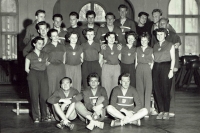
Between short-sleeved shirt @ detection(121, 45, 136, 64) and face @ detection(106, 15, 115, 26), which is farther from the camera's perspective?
face @ detection(106, 15, 115, 26)

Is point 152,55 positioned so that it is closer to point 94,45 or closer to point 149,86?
point 149,86

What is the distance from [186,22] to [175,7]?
1.78ft

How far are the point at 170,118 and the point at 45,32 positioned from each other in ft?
7.89

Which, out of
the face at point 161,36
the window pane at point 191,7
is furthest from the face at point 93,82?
the window pane at point 191,7

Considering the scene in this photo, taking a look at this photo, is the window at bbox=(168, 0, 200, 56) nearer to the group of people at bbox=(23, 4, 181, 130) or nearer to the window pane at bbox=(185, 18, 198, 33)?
the window pane at bbox=(185, 18, 198, 33)

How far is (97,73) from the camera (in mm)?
5777

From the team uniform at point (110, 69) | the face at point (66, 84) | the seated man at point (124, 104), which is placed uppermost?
the team uniform at point (110, 69)

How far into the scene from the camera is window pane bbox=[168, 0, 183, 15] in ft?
34.0

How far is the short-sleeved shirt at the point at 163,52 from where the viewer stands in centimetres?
560

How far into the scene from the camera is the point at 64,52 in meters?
5.70

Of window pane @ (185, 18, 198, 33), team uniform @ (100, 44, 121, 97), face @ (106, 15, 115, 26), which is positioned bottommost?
team uniform @ (100, 44, 121, 97)

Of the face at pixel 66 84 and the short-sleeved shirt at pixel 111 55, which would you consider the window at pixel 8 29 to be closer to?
the short-sleeved shirt at pixel 111 55

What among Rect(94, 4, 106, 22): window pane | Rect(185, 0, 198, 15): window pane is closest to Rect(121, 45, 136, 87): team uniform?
Rect(94, 4, 106, 22): window pane

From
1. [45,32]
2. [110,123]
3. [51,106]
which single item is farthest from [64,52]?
[110,123]
